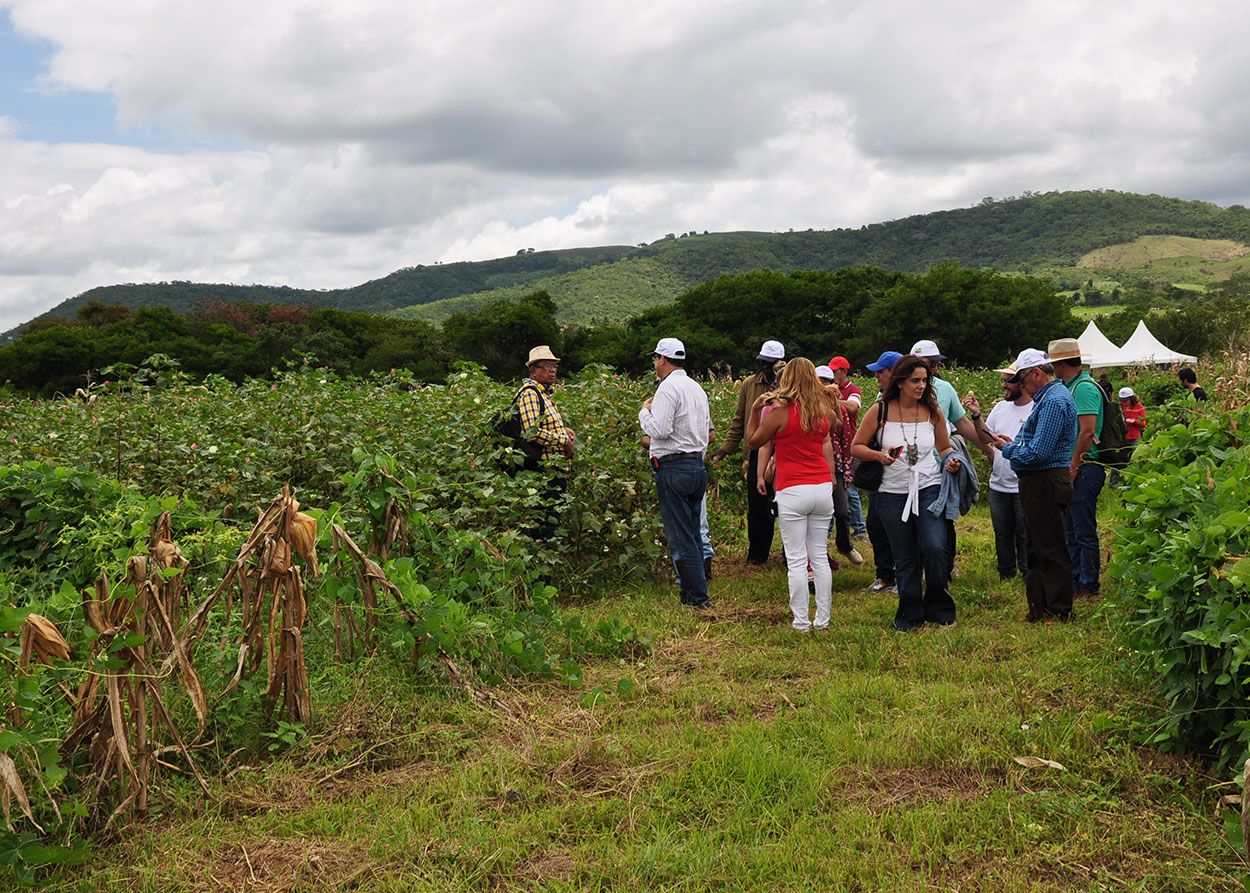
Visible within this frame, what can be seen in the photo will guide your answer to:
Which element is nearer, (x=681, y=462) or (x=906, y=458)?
(x=906, y=458)

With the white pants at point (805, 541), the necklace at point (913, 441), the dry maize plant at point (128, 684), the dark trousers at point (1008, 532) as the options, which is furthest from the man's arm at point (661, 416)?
the dry maize plant at point (128, 684)

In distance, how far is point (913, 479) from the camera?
528 cm

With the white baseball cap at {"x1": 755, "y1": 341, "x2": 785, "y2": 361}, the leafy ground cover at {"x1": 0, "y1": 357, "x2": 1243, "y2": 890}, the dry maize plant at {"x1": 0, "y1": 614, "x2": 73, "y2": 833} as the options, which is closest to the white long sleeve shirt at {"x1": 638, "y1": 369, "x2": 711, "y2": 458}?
the leafy ground cover at {"x1": 0, "y1": 357, "x2": 1243, "y2": 890}

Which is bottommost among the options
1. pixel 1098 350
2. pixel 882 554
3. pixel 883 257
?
pixel 882 554

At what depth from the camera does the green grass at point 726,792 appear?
107 inches

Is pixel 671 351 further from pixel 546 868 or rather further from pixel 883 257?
pixel 883 257

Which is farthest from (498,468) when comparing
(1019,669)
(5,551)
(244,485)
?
(1019,669)

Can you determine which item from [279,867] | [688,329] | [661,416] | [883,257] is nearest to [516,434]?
[661,416]

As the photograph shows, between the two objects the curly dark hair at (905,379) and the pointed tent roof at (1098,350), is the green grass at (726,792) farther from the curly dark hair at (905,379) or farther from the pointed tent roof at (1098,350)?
the pointed tent roof at (1098,350)

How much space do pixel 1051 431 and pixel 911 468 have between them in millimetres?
860

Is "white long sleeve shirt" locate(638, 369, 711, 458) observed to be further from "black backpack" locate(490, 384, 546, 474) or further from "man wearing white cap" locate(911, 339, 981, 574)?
"man wearing white cap" locate(911, 339, 981, 574)

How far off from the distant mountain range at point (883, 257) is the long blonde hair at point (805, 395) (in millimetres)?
86792

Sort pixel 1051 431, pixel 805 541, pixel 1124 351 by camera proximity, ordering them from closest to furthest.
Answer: pixel 1051 431
pixel 805 541
pixel 1124 351

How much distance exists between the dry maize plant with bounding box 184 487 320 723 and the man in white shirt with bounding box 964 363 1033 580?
4649mm
